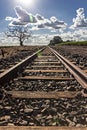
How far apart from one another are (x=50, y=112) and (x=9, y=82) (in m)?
2.23

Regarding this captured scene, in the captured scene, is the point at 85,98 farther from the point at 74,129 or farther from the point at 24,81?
the point at 24,81

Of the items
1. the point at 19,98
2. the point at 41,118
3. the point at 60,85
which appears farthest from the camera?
the point at 60,85

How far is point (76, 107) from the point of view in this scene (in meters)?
3.48

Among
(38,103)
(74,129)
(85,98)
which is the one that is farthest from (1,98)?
(74,129)

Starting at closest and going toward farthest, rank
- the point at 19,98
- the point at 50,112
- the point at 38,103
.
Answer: the point at 50,112 < the point at 38,103 < the point at 19,98

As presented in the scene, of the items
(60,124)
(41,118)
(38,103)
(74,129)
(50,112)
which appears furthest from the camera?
(38,103)

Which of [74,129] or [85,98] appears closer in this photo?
[74,129]

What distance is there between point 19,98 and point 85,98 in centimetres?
94

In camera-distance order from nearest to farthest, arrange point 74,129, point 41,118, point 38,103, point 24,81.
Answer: point 74,129
point 41,118
point 38,103
point 24,81

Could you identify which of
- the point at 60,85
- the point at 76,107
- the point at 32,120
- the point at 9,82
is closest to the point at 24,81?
the point at 9,82

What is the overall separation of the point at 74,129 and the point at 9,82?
301 centimetres

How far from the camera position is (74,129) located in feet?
8.35

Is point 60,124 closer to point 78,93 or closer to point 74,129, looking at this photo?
point 74,129

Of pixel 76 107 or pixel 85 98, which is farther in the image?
pixel 85 98
